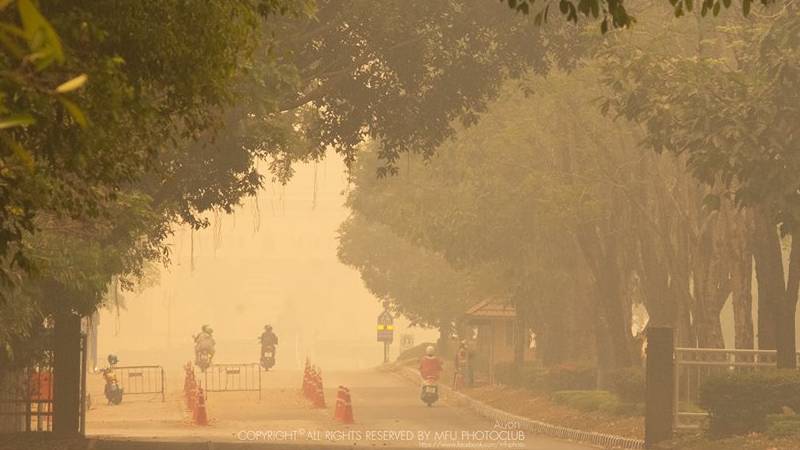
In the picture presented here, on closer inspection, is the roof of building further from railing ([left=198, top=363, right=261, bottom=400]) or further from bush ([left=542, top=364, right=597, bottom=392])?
bush ([left=542, top=364, right=597, bottom=392])

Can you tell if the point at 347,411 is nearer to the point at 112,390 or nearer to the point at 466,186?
the point at 466,186

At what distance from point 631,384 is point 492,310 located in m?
20.9

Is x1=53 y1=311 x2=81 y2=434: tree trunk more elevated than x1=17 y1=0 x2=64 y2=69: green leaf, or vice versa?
x1=17 y1=0 x2=64 y2=69: green leaf

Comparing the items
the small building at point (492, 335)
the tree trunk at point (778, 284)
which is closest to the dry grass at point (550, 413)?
the small building at point (492, 335)

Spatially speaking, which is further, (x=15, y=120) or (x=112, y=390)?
(x=112, y=390)

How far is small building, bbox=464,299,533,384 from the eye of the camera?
5312 centimetres

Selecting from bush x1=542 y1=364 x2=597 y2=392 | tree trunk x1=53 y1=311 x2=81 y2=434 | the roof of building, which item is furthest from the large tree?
the roof of building

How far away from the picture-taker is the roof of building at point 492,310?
5322cm

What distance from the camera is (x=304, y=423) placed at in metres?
36.2

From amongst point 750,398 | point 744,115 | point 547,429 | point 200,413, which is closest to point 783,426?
point 750,398

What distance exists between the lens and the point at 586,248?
37000mm

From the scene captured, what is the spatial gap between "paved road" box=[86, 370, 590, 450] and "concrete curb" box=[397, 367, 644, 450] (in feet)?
1.35

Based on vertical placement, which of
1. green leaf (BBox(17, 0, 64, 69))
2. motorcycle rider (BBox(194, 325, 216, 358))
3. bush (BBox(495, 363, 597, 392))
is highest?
green leaf (BBox(17, 0, 64, 69))

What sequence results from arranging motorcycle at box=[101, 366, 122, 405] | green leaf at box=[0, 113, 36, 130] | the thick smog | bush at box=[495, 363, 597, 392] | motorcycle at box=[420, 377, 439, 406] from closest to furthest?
green leaf at box=[0, 113, 36, 130] → the thick smog → bush at box=[495, 363, 597, 392] → motorcycle at box=[420, 377, 439, 406] → motorcycle at box=[101, 366, 122, 405]
